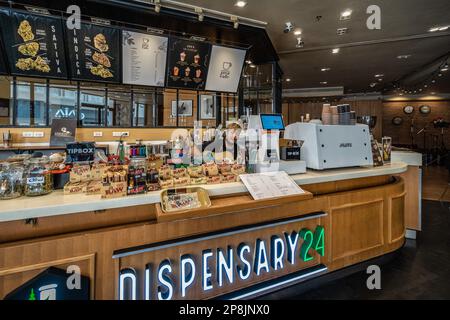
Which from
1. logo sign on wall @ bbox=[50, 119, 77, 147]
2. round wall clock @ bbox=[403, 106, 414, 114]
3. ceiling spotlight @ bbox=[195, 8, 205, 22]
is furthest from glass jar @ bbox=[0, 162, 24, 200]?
round wall clock @ bbox=[403, 106, 414, 114]

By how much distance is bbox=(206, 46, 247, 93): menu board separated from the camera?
4363 millimetres

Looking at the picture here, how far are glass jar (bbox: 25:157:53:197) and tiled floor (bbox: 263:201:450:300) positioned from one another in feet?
5.37

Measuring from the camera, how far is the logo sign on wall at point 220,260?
1.41m

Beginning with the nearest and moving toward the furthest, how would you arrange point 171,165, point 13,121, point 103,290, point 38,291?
point 38,291 → point 103,290 → point 171,165 → point 13,121

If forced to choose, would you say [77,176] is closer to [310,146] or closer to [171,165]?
[171,165]

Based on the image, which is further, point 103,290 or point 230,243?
point 230,243

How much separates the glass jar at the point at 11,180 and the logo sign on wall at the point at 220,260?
623mm

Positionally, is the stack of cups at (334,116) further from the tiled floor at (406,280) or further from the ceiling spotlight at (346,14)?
the ceiling spotlight at (346,14)

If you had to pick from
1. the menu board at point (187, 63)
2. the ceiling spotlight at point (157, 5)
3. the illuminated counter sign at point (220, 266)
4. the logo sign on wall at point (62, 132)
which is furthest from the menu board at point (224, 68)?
the illuminated counter sign at point (220, 266)

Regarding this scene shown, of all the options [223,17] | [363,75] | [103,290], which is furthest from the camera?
[363,75]

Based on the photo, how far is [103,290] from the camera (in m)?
1.35
